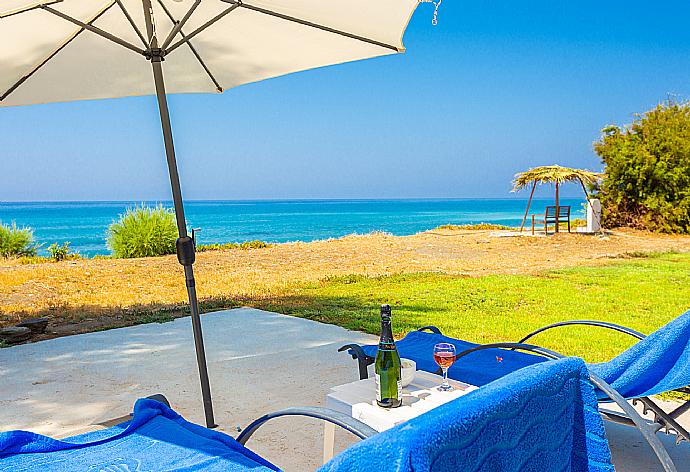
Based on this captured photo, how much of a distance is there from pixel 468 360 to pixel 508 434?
1.94 metres

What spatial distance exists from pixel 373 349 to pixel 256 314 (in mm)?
3806

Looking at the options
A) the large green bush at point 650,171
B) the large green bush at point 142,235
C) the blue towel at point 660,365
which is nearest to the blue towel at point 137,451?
the blue towel at point 660,365

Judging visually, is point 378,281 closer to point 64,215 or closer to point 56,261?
point 56,261

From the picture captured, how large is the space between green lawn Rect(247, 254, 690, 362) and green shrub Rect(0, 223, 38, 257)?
822 centimetres

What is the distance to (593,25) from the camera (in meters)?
42.7

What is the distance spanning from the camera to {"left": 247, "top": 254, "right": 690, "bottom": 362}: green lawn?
6027 mm

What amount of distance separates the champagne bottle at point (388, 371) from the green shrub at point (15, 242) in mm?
13920

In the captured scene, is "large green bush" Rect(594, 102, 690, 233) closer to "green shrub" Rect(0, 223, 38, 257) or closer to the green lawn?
the green lawn

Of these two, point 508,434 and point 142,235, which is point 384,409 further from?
point 142,235

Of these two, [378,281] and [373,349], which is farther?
[378,281]

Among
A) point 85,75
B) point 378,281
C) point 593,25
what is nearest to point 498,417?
point 85,75

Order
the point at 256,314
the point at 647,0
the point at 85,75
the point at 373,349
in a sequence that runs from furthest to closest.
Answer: the point at 647,0
the point at 256,314
the point at 85,75
the point at 373,349

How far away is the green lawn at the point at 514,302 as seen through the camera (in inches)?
237

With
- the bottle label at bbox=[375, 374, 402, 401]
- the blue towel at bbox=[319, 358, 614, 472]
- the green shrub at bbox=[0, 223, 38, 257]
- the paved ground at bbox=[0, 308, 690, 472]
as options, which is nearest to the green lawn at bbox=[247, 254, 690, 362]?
the paved ground at bbox=[0, 308, 690, 472]
